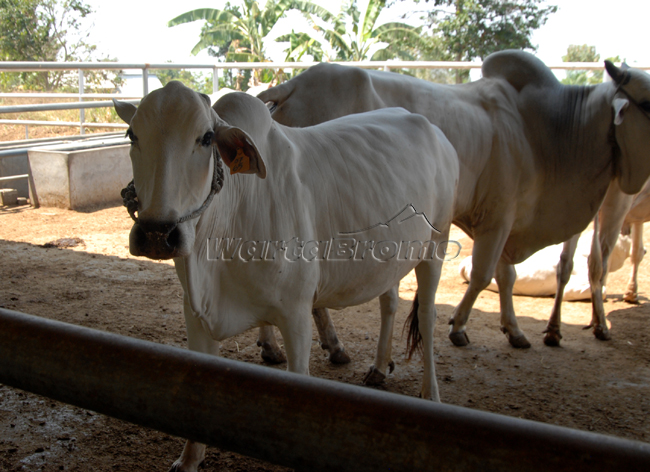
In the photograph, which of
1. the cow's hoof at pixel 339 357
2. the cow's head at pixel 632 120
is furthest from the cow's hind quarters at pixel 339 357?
the cow's head at pixel 632 120

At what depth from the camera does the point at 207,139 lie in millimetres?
1691

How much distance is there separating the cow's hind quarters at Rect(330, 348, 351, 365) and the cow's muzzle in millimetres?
2000

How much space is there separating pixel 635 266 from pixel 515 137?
222cm

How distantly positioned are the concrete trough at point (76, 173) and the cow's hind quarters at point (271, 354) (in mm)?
4488

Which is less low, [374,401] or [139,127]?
[139,127]

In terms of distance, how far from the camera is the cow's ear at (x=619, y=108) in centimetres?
345

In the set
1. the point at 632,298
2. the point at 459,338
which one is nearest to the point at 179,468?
the point at 459,338

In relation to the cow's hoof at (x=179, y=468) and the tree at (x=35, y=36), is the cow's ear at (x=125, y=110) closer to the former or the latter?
the cow's hoof at (x=179, y=468)

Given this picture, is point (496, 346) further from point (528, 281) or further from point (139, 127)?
point (139, 127)

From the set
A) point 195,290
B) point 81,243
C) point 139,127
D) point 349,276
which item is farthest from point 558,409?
point 81,243

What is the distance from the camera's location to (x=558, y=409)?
299 cm

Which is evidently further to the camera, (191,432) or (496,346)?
(496,346)

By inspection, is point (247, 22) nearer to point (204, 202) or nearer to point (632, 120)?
point (632, 120)

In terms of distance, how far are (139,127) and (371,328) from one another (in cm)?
271
